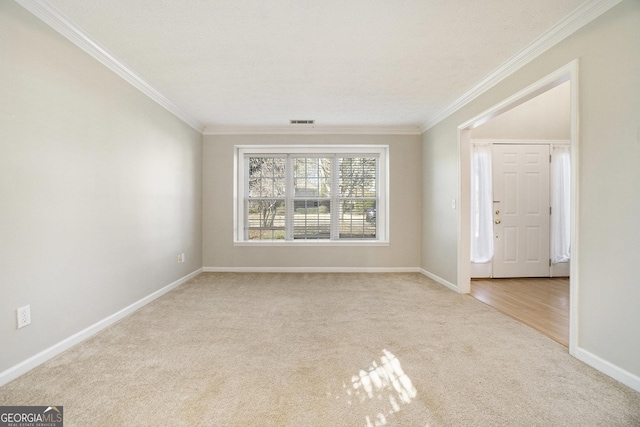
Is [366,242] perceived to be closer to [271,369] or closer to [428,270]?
[428,270]

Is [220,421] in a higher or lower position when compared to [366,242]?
lower

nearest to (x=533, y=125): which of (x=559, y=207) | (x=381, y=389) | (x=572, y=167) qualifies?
(x=559, y=207)

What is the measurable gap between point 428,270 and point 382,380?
325 centimetres

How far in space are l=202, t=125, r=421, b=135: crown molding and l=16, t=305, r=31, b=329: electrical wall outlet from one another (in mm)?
3682

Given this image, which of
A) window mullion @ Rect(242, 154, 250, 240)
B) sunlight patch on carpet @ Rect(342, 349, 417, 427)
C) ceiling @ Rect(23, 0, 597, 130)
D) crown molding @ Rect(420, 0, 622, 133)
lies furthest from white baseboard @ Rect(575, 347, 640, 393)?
window mullion @ Rect(242, 154, 250, 240)

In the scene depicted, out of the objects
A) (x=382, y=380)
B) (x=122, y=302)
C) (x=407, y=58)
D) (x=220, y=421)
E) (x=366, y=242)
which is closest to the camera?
(x=220, y=421)

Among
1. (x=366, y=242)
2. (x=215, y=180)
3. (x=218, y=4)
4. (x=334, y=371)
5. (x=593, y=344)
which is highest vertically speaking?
(x=218, y=4)

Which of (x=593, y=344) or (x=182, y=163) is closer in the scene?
(x=593, y=344)

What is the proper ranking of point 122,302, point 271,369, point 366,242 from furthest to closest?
point 366,242 → point 122,302 → point 271,369

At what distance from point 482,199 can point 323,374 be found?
12.8 ft

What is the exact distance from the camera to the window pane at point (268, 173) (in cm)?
542

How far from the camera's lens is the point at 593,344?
6.64ft

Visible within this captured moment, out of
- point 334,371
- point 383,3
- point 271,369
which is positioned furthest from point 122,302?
point 383,3

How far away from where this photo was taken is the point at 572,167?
2.17 m
